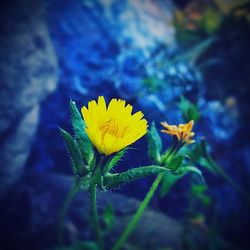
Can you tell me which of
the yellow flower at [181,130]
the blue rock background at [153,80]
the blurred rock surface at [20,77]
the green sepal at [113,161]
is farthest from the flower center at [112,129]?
the blurred rock surface at [20,77]

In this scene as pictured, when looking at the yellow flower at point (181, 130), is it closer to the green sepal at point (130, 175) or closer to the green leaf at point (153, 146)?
the green leaf at point (153, 146)

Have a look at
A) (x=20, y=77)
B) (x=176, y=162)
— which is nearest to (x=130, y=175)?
(x=176, y=162)

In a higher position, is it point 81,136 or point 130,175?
point 81,136

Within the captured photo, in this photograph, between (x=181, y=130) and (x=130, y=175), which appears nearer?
(x=130, y=175)

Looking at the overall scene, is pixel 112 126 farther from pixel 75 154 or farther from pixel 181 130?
pixel 181 130

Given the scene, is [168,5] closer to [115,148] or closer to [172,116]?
[172,116]

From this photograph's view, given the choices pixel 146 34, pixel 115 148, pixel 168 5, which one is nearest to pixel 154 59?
pixel 146 34

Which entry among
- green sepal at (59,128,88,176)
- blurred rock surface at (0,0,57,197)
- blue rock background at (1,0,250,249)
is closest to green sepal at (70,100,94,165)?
green sepal at (59,128,88,176)
